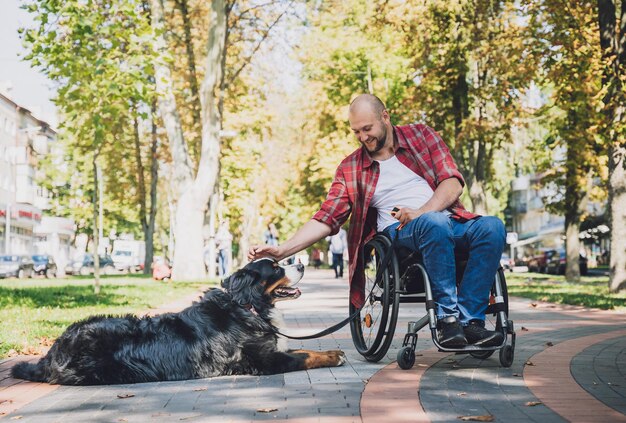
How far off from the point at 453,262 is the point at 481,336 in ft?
1.76

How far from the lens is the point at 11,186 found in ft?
234

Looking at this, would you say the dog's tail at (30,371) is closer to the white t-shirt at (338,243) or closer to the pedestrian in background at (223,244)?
the white t-shirt at (338,243)

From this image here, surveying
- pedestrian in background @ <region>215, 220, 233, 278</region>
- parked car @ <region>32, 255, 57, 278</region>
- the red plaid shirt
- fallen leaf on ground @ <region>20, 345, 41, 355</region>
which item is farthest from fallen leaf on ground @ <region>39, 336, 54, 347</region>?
parked car @ <region>32, 255, 57, 278</region>

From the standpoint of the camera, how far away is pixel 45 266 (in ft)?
172

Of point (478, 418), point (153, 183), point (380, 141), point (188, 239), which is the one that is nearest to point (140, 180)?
point (153, 183)

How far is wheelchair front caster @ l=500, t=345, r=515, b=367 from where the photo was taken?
6.30 metres

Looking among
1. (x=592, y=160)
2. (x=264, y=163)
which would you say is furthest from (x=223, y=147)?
(x=592, y=160)

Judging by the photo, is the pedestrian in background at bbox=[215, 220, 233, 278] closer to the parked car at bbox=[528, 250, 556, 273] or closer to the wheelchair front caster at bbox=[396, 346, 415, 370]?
the parked car at bbox=[528, 250, 556, 273]

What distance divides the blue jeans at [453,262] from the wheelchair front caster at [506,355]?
15.2 inches

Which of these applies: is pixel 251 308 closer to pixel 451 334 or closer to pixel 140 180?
pixel 451 334

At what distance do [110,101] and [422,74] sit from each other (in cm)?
1313

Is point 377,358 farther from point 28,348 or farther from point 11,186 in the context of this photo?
point 11,186

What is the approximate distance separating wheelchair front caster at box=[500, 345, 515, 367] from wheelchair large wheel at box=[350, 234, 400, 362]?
793 mm

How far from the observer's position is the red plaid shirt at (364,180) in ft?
22.3
